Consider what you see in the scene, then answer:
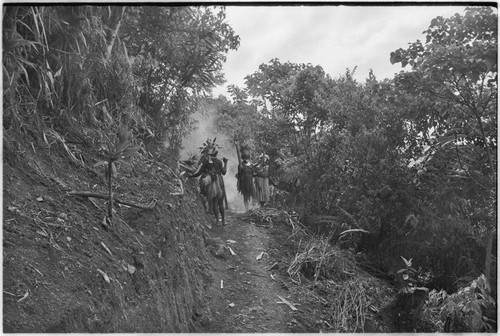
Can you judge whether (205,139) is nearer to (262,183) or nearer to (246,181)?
(246,181)

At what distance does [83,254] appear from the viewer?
350 centimetres

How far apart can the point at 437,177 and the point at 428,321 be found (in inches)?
87.1

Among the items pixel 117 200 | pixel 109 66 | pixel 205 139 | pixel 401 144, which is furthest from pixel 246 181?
pixel 117 200

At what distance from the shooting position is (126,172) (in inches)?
207

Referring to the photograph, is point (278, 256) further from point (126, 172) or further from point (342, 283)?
point (126, 172)

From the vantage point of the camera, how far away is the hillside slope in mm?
2943

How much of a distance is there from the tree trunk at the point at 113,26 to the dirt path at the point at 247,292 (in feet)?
9.87

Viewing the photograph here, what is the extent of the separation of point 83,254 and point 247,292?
2541 mm

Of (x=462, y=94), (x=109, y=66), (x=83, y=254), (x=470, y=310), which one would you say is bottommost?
(x=470, y=310)

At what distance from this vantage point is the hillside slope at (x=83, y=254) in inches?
116

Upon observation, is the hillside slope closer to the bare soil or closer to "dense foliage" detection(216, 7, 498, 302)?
the bare soil

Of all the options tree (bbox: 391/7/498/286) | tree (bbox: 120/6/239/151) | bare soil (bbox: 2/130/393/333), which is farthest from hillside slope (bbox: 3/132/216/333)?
tree (bbox: 391/7/498/286)

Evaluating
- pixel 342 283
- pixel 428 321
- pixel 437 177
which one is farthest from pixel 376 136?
pixel 428 321

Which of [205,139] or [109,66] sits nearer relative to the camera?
[109,66]
